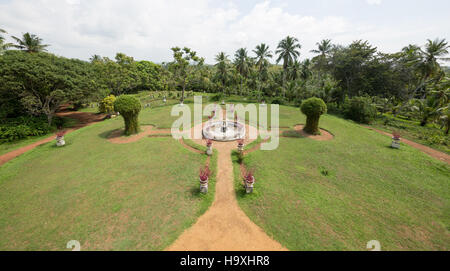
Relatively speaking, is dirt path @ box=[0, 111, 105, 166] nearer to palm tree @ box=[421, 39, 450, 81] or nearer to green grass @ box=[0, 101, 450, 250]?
green grass @ box=[0, 101, 450, 250]

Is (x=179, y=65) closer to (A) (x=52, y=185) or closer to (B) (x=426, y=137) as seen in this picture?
(A) (x=52, y=185)

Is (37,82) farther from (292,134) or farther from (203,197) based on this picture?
(292,134)

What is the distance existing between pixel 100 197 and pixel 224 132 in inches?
483

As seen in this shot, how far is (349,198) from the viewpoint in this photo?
976 centimetres

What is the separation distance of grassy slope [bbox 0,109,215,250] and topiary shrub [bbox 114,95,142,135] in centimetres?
379

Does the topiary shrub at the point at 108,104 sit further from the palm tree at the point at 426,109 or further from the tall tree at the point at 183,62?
the palm tree at the point at 426,109

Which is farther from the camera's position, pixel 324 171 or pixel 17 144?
pixel 17 144

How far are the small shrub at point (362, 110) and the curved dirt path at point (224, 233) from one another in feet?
94.9

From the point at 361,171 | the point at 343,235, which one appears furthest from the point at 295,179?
the point at 361,171

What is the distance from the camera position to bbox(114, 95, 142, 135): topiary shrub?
668 inches

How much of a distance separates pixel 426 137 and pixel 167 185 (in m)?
31.5

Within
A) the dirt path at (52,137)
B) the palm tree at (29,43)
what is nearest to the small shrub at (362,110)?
the dirt path at (52,137)

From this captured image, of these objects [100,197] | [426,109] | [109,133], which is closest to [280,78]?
[426,109]

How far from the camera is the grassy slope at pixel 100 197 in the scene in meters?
7.31
